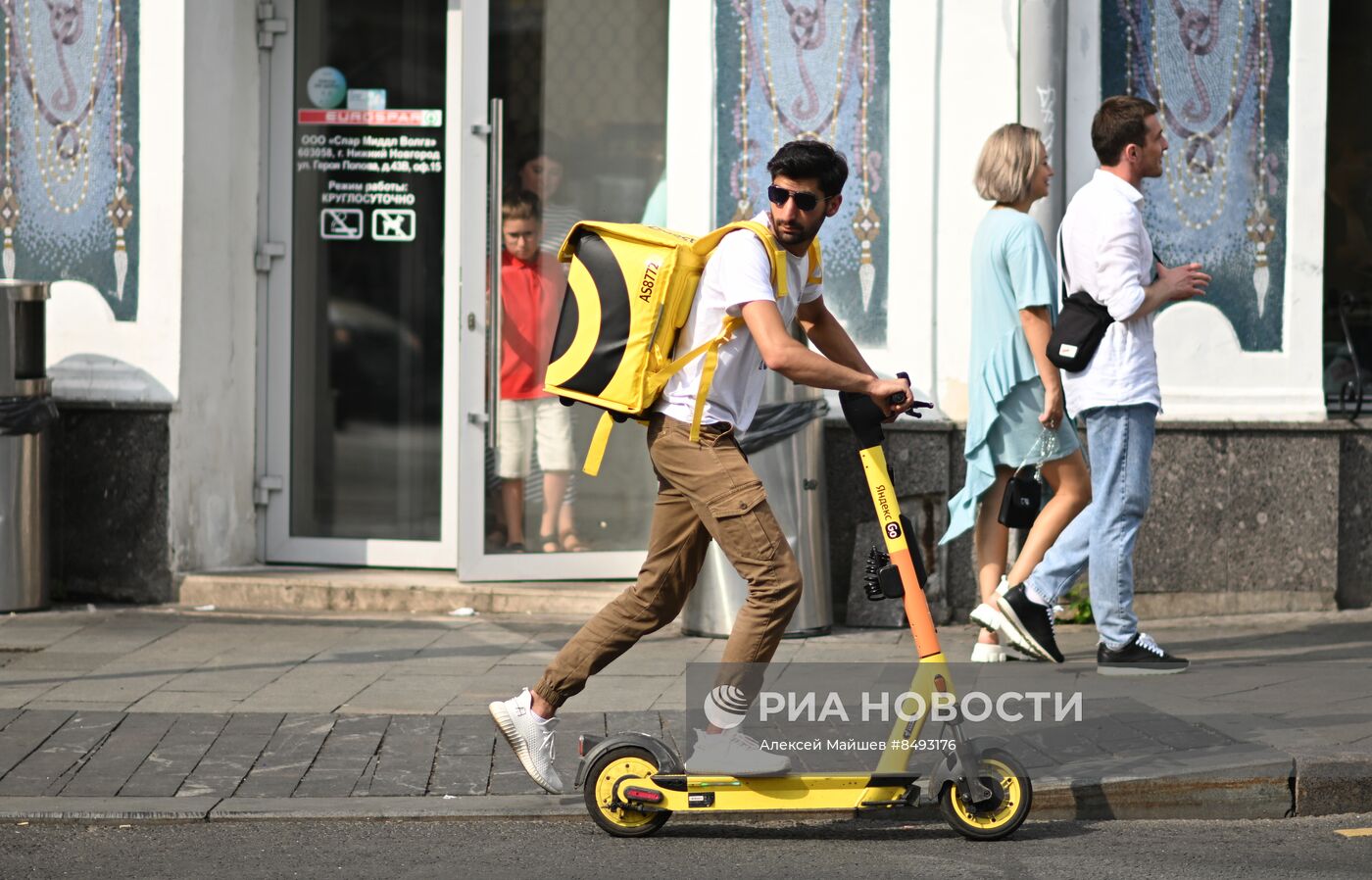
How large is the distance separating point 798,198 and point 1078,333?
217 cm

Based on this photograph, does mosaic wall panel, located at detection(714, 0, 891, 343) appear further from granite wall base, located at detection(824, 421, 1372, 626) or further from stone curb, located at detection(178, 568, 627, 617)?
stone curb, located at detection(178, 568, 627, 617)

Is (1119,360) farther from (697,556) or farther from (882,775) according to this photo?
(882,775)

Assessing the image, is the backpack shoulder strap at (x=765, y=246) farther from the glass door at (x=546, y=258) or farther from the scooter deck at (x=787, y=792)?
the glass door at (x=546, y=258)

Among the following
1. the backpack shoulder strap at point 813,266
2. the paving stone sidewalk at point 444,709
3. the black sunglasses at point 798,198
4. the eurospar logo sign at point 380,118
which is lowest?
the paving stone sidewalk at point 444,709

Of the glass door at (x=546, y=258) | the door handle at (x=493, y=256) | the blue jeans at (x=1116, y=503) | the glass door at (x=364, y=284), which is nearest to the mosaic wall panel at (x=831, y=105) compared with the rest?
the glass door at (x=546, y=258)

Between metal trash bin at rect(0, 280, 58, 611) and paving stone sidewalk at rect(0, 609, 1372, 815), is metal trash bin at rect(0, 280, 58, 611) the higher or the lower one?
the higher one

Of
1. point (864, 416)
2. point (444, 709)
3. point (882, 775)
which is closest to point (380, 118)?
point (444, 709)

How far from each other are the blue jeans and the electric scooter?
6.87 feet

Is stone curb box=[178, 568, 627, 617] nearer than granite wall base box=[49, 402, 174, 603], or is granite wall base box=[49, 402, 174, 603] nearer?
stone curb box=[178, 568, 627, 617]

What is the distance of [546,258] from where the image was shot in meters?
8.89

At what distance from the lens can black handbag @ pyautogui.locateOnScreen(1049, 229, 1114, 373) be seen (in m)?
6.70

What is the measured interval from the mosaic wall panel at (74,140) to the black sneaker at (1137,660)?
4765 mm

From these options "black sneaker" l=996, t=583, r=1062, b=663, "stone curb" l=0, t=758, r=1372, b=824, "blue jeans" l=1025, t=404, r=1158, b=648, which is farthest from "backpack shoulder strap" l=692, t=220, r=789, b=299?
"black sneaker" l=996, t=583, r=1062, b=663

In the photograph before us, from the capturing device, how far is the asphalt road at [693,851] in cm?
460
